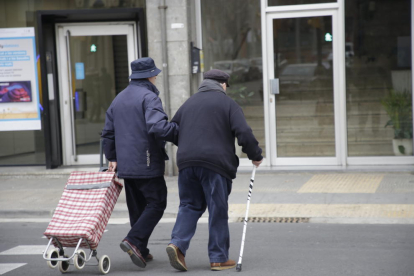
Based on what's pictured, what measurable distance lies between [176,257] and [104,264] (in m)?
0.72

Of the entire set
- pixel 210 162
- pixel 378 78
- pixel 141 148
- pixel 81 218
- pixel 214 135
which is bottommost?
pixel 81 218

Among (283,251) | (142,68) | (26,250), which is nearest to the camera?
(142,68)

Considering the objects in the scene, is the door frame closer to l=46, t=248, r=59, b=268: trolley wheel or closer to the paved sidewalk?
the paved sidewalk

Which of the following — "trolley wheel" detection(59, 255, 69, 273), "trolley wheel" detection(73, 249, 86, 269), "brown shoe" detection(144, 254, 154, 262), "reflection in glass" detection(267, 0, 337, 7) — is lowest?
"brown shoe" detection(144, 254, 154, 262)

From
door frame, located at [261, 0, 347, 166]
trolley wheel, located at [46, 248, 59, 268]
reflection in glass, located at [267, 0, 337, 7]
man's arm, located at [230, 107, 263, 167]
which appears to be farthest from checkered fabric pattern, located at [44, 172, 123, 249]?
reflection in glass, located at [267, 0, 337, 7]

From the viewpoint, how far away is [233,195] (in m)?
9.81

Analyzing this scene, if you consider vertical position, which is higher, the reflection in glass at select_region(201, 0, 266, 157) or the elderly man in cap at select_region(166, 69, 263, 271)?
the reflection in glass at select_region(201, 0, 266, 157)

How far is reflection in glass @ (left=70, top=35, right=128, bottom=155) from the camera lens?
1226 centimetres

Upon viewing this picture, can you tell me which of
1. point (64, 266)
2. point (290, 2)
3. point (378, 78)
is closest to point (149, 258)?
point (64, 266)

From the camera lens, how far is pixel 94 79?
1245cm

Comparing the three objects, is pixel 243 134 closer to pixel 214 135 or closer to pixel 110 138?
pixel 214 135

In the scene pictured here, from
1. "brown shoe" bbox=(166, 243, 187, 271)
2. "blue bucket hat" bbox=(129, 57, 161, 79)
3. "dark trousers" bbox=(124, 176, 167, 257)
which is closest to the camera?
"brown shoe" bbox=(166, 243, 187, 271)

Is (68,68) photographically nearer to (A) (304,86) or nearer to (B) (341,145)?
(A) (304,86)

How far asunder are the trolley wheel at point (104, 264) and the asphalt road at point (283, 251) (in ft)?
0.28
